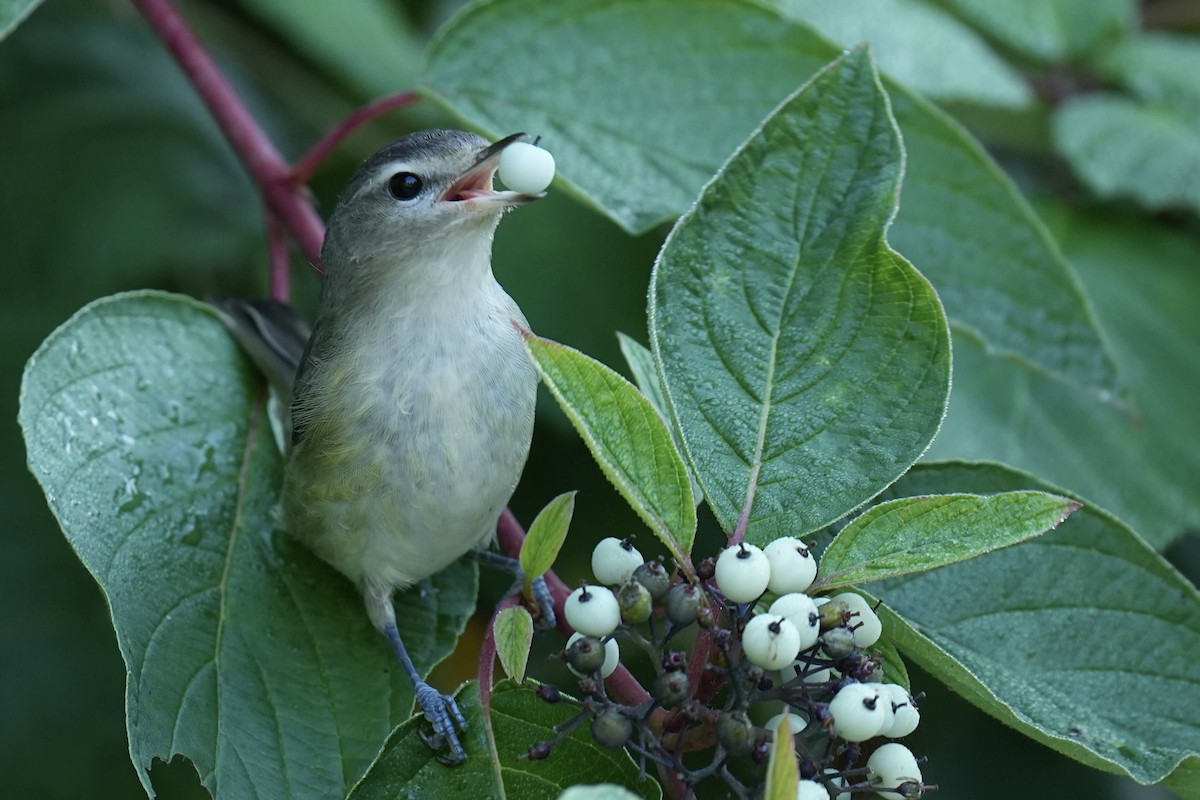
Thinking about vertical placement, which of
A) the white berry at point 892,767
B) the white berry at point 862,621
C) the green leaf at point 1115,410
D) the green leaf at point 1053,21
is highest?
the green leaf at point 1053,21

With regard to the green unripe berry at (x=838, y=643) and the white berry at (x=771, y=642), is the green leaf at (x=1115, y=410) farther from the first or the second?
the white berry at (x=771, y=642)

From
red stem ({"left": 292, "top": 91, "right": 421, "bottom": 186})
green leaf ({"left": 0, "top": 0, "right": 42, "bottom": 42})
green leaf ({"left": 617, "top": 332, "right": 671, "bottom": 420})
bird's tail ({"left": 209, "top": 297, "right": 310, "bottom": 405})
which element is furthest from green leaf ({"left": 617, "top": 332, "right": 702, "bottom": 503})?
green leaf ({"left": 0, "top": 0, "right": 42, "bottom": 42})

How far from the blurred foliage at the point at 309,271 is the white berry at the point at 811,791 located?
141 centimetres

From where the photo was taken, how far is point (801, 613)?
64.0 inches

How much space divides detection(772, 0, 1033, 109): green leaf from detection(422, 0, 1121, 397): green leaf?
23.8 inches

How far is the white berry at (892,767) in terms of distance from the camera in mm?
1646

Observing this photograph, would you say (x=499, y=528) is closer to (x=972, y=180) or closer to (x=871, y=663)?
(x=871, y=663)

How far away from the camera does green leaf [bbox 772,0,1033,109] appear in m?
3.31

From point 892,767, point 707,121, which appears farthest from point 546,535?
point 707,121

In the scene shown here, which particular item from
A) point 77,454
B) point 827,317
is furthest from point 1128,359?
point 77,454

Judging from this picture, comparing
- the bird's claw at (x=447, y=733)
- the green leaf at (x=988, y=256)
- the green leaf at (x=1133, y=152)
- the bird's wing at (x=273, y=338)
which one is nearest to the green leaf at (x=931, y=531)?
the bird's claw at (x=447, y=733)

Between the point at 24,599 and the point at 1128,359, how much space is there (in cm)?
309

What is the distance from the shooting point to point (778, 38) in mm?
2709

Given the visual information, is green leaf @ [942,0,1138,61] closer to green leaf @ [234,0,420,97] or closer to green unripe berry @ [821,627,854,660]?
green leaf @ [234,0,420,97]
